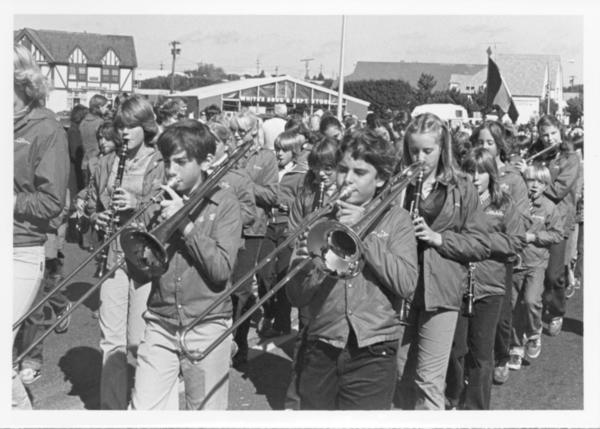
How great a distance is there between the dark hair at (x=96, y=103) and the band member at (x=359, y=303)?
29.8 ft

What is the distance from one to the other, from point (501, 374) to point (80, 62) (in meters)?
7.09

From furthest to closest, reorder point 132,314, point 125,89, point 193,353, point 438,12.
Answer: point 125,89, point 132,314, point 438,12, point 193,353

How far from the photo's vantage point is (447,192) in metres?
5.54

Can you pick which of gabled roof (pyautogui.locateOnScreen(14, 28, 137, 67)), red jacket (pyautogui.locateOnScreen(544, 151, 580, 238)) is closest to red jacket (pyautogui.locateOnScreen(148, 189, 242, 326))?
gabled roof (pyautogui.locateOnScreen(14, 28, 137, 67))

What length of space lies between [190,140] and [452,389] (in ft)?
8.37

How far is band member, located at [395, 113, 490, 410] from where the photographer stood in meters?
5.41

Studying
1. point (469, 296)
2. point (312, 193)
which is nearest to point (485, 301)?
point (469, 296)

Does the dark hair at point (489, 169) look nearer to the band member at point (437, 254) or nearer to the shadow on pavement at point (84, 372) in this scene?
the band member at point (437, 254)

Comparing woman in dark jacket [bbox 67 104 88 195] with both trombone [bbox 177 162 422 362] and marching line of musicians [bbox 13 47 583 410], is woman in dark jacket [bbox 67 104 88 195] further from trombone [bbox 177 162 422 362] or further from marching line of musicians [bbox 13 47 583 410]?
trombone [bbox 177 162 422 362]

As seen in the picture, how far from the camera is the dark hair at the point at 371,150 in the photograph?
15.4 ft

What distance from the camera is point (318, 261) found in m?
4.55

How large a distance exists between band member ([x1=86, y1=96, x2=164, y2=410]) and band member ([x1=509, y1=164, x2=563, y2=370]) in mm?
3458
